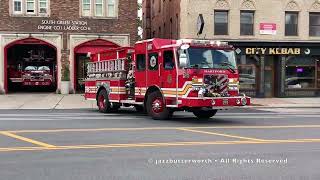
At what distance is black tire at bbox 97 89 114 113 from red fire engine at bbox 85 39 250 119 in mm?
1508

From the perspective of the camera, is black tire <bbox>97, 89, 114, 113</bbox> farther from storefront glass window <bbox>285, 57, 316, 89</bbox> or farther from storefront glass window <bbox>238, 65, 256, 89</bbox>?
storefront glass window <bbox>285, 57, 316, 89</bbox>

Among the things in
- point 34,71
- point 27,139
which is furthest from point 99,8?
point 27,139

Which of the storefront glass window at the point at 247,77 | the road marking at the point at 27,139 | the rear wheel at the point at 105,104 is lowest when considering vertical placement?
the road marking at the point at 27,139

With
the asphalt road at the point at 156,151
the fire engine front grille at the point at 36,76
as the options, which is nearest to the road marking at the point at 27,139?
the asphalt road at the point at 156,151

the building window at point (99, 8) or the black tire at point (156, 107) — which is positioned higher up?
the building window at point (99, 8)

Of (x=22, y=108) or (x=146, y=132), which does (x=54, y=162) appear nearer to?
(x=146, y=132)

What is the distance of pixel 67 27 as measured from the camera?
110ft

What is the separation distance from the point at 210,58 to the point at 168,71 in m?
1.39

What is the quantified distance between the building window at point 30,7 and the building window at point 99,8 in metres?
2.41

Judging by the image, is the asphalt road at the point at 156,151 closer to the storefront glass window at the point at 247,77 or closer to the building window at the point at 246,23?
the storefront glass window at the point at 247,77

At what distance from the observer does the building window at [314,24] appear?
109 ft

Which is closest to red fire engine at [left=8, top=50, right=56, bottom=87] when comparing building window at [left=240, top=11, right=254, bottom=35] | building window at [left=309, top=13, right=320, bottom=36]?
building window at [left=240, top=11, right=254, bottom=35]

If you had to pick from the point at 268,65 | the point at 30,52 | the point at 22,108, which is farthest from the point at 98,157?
the point at 30,52

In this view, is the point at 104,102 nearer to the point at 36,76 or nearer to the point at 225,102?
the point at 225,102
